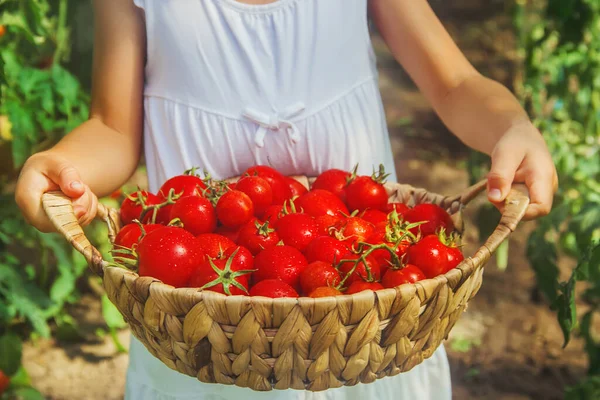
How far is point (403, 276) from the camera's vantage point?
92cm

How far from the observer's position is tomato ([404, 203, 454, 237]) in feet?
3.53

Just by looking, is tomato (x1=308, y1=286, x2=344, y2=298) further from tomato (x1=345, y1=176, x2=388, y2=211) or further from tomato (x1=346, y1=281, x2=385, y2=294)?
tomato (x1=345, y1=176, x2=388, y2=211)

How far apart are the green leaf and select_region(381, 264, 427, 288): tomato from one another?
52.6 inches

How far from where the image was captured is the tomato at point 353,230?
1026 millimetres

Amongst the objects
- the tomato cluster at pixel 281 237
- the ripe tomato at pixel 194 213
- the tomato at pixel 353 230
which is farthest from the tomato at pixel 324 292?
the ripe tomato at pixel 194 213

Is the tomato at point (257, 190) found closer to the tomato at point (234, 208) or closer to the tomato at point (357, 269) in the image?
the tomato at point (234, 208)

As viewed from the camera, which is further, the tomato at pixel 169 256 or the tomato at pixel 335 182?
the tomato at pixel 335 182

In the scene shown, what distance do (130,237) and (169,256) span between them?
121 mm

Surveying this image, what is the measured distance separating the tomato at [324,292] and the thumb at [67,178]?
39 cm

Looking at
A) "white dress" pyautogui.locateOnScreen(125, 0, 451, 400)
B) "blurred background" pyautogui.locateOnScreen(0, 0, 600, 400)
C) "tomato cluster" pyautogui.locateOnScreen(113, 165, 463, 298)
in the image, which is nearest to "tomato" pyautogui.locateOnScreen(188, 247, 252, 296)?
"tomato cluster" pyautogui.locateOnScreen(113, 165, 463, 298)

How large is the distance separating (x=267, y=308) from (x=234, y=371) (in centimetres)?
13

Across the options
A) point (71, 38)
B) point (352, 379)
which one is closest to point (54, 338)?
point (71, 38)

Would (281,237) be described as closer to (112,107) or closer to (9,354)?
(112,107)

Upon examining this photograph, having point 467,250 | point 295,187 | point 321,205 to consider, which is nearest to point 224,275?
point 321,205
